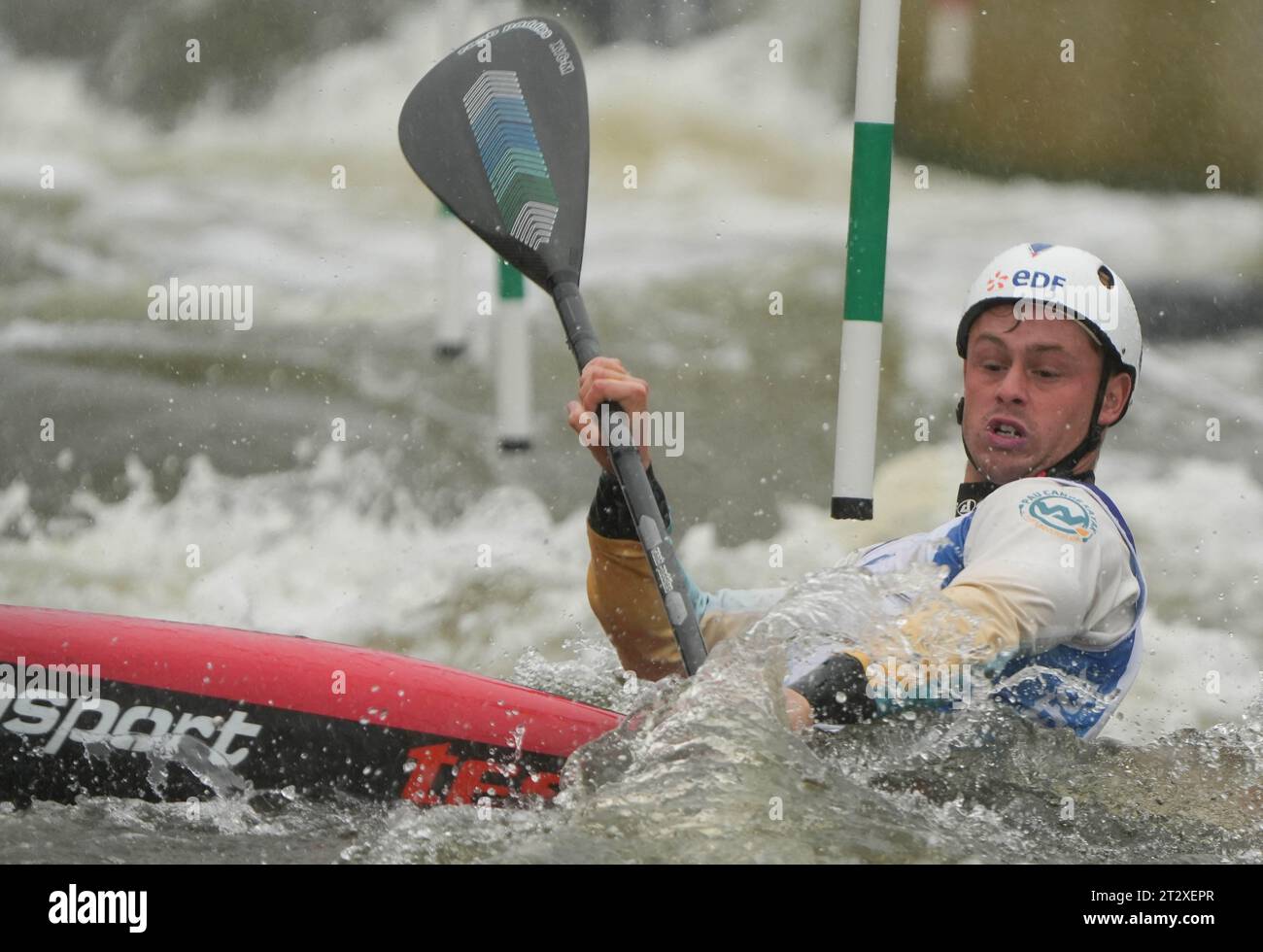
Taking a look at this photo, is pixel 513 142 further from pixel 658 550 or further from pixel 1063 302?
pixel 1063 302

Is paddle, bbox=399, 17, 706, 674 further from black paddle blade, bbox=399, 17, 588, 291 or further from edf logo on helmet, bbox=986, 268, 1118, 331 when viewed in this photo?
edf logo on helmet, bbox=986, 268, 1118, 331

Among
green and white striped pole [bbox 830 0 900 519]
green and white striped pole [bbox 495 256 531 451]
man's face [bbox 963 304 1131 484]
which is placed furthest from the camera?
green and white striped pole [bbox 495 256 531 451]

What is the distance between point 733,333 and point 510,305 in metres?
0.96

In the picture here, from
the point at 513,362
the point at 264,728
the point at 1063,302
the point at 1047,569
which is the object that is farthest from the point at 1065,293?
the point at 513,362

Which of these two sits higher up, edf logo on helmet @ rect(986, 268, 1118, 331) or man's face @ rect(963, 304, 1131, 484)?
edf logo on helmet @ rect(986, 268, 1118, 331)

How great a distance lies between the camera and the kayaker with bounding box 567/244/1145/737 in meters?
1.96

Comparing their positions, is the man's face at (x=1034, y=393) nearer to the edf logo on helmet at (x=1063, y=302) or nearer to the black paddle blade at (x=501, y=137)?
the edf logo on helmet at (x=1063, y=302)

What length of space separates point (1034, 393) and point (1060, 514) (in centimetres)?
30

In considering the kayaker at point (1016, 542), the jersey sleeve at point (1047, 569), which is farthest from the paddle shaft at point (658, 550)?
the jersey sleeve at point (1047, 569)

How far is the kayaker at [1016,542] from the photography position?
6.43ft

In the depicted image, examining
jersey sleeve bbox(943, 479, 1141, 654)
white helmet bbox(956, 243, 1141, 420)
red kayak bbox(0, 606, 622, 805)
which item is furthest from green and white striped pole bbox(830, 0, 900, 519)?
red kayak bbox(0, 606, 622, 805)

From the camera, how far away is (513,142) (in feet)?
8.13

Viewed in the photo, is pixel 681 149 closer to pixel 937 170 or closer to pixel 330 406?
pixel 937 170
